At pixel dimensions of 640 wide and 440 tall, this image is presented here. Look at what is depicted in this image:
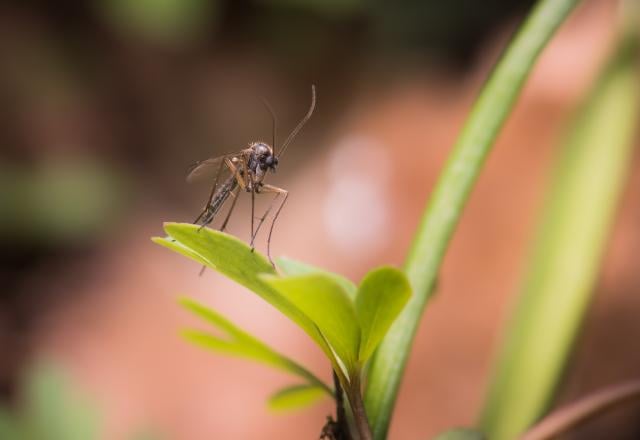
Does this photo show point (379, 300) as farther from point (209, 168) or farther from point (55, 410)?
point (55, 410)

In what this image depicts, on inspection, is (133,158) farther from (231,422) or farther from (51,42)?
(231,422)

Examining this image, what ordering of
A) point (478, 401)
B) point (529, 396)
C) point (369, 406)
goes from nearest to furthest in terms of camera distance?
point (369, 406), point (529, 396), point (478, 401)

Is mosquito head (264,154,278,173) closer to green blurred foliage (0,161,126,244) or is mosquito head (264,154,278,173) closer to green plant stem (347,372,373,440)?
green plant stem (347,372,373,440)

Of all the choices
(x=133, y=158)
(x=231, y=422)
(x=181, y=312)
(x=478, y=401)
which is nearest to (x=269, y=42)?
(x=133, y=158)

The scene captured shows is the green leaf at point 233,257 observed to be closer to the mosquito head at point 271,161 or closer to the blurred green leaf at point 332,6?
the mosquito head at point 271,161

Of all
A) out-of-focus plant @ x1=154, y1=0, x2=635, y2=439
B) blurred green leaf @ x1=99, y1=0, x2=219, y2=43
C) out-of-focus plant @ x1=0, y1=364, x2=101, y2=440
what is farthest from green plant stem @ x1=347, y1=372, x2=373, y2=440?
blurred green leaf @ x1=99, y1=0, x2=219, y2=43

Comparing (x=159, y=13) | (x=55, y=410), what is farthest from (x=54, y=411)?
(x=159, y=13)
